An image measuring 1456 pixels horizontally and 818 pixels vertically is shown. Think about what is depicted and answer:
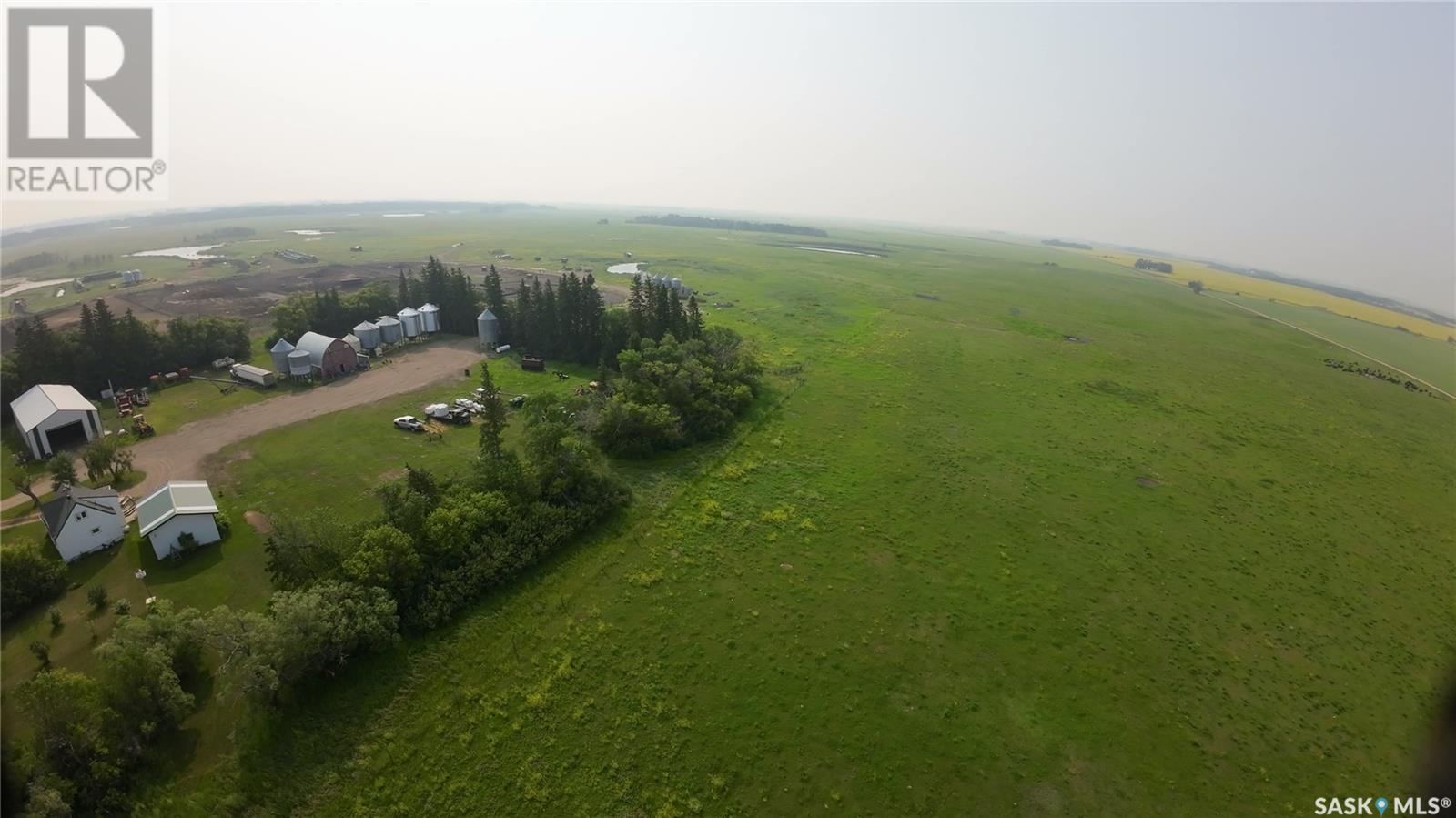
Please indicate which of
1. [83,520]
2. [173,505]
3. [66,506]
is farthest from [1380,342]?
[66,506]

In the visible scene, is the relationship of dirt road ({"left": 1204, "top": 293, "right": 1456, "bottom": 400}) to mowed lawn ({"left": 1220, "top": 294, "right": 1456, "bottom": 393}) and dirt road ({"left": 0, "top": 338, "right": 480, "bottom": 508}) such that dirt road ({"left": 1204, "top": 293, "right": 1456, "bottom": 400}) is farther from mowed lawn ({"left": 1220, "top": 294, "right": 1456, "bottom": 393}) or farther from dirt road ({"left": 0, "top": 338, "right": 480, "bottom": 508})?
dirt road ({"left": 0, "top": 338, "right": 480, "bottom": 508})

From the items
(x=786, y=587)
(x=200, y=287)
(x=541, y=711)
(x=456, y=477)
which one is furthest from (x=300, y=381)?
(x=200, y=287)

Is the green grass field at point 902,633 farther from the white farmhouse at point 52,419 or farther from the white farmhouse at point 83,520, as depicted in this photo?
the white farmhouse at point 52,419

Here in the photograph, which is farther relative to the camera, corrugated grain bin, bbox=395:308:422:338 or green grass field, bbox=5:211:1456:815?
corrugated grain bin, bbox=395:308:422:338

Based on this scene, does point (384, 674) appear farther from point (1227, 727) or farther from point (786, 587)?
point (1227, 727)

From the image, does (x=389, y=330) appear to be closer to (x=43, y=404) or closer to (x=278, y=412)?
(x=278, y=412)

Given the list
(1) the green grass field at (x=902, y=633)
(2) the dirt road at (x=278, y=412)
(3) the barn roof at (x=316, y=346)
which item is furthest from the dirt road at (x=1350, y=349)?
(3) the barn roof at (x=316, y=346)

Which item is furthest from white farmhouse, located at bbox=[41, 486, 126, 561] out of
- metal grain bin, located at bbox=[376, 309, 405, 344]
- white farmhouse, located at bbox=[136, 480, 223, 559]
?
metal grain bin, located at bbox=[376, 309, 405, 344]

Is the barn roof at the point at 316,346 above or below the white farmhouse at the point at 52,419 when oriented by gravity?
above
